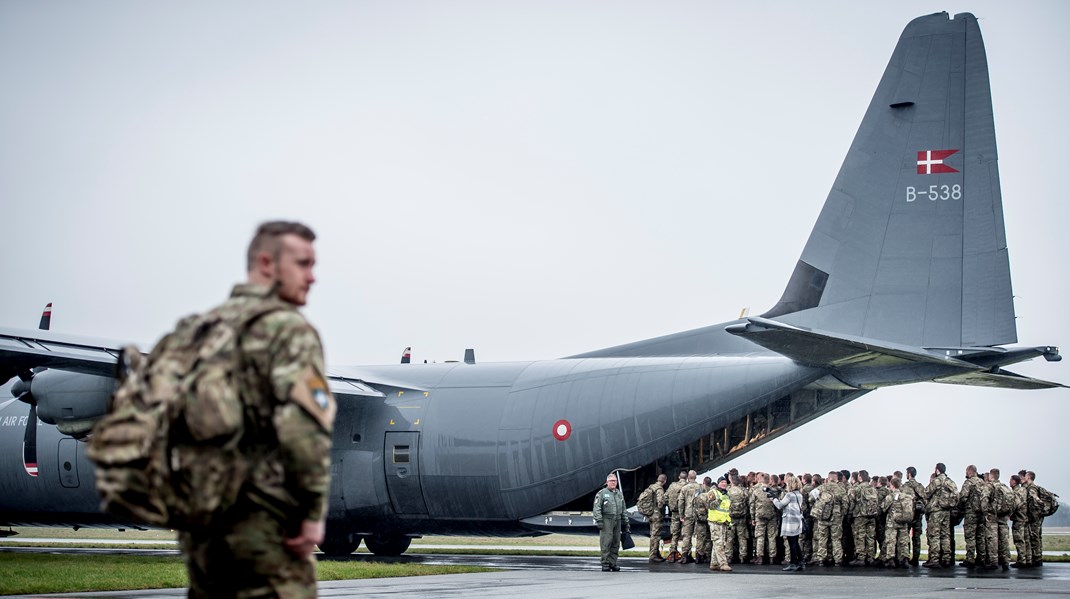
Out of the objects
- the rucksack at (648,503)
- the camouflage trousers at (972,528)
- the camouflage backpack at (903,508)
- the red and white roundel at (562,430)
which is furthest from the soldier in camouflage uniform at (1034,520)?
the red and white roundel at (562,430)

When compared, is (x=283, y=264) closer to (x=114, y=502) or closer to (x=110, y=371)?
(x=114, y=502)

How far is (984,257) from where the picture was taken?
1519 centimetres

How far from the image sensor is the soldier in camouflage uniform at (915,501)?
686 inches

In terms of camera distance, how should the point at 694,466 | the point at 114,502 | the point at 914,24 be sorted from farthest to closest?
1. the point at 694,466
2. the point at 914,24
3. the point at 114,502

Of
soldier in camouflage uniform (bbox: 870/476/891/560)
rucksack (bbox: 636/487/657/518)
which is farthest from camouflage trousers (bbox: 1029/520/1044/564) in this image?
rucksack (bbox: 636/487/657/518)

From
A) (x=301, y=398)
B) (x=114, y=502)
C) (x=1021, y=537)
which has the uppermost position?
(x=301, y=398)

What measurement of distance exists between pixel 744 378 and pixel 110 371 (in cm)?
932

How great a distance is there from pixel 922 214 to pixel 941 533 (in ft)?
16.9

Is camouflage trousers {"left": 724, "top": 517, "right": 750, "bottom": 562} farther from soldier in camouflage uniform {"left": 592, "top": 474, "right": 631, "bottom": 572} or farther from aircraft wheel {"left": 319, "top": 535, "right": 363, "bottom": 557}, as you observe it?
aircraft wheel {"left": 319, "top": 535, "right": 363, "bottom": 557}

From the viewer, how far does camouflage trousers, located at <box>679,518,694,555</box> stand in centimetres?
1739

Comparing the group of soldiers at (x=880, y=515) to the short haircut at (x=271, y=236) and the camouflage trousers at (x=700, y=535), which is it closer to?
the camouflage trousers at (x=700, y=535)

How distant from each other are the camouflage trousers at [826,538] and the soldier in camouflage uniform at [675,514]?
2093 mm

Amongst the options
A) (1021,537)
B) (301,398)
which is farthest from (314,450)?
(1021,537)

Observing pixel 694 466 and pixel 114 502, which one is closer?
pixel 114 502
